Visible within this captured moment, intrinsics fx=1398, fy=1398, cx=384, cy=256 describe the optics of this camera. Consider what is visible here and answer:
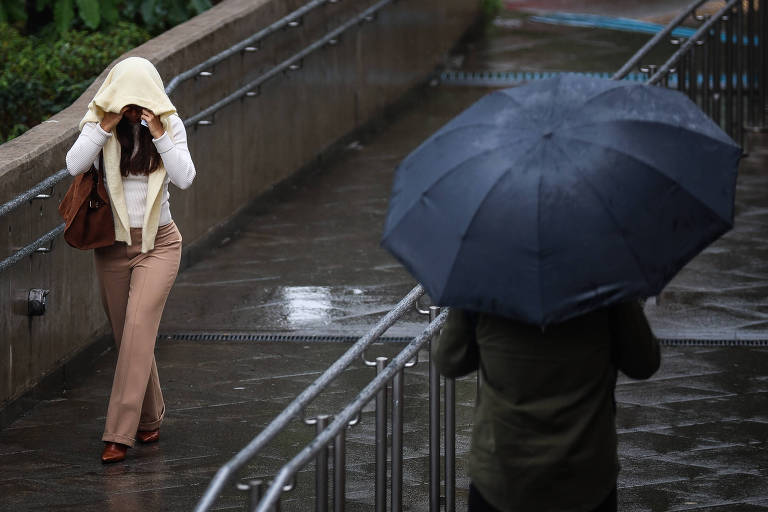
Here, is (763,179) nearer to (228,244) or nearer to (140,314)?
(228,244)

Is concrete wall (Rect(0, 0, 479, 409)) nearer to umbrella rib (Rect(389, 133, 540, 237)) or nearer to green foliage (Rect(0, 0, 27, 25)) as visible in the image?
green foliage (Rect(0, 0, 27, 25))

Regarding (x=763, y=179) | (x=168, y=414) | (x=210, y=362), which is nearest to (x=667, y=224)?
(x=168, y=414)

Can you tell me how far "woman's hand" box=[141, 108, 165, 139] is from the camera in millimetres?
5871

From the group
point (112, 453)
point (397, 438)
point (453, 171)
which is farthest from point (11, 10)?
point (453, 171)

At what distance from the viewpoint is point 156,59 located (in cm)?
859

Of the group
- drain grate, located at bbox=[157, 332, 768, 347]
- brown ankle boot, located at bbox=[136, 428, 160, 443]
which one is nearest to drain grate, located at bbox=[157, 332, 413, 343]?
drain grate, located at bbox=[157, 332, 768, 347]

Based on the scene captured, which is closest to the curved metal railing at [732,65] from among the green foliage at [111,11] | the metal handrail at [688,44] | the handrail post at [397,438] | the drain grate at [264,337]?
the metal handrail at [688,44]

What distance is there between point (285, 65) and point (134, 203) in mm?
4526

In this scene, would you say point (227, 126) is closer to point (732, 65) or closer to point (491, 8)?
point (732, 65)

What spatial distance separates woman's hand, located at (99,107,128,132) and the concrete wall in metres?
1.01

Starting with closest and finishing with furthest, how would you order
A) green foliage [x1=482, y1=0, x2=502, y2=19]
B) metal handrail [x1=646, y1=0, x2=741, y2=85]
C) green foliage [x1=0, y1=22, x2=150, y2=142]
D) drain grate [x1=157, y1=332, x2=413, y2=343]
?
drain grate [x1=157, y1=332, x2=413, y2=343] < metal handrail [x1=646, y1=0, x2=741, y2=85] < green foliage [x1=0, y1=22, x2=150, y2=142] < green foliage [x1=482, y1=0, x2=502, y2=19]

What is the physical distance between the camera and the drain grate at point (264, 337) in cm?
761

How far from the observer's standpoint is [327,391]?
6.81 meters

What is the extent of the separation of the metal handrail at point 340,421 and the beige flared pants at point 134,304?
1774mm
